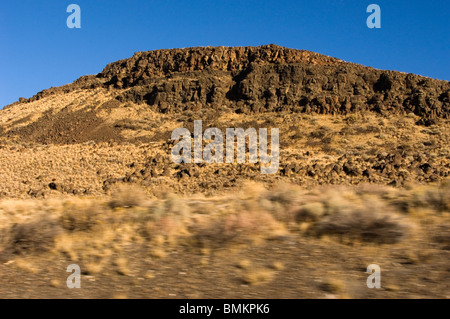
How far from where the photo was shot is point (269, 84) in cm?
4544

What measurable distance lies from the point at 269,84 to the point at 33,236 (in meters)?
41.9

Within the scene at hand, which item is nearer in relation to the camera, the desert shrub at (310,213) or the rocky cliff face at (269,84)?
the desert shrub at (310,213)

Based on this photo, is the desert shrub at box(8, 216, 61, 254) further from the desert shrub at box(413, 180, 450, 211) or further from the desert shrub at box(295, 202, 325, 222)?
the desert shrub at box(413, 180, 450, 211)

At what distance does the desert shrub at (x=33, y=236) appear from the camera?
5.59 m

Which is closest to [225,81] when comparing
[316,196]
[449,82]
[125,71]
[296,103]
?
[296,103]

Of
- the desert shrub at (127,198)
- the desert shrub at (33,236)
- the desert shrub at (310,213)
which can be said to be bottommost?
the desert shrub at (33,236)

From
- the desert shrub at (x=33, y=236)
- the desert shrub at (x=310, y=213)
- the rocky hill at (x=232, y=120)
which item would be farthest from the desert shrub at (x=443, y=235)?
the rocky hill at (x=232, y=120)

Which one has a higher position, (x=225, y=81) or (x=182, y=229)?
(x=225, y=81)

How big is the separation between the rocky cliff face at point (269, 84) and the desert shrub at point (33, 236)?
3672cm

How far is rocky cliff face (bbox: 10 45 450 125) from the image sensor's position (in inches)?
1559

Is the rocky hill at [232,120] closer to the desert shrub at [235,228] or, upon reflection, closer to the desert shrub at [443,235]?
the desert shrub at [235,228]

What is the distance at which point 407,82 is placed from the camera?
4159 centimetres

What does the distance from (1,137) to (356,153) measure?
41563 millimetres

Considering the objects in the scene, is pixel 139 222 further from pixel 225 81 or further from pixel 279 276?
pixel 225 81
